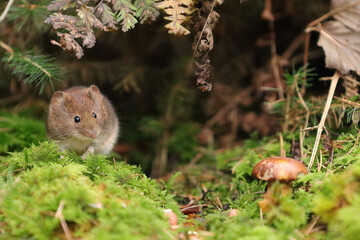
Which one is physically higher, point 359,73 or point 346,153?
point 359,73

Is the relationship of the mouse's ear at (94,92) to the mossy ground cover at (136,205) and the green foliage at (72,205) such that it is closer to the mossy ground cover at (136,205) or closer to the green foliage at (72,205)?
the mossy ground cover at (136,205)

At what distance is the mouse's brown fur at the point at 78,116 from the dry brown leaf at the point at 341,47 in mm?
2494

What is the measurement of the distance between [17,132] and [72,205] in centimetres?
219

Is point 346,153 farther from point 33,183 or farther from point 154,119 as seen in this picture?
point 154,119

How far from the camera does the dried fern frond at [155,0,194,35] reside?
2918mm

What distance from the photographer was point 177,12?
3033 mm

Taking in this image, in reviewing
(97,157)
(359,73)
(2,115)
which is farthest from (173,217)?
(2,115)

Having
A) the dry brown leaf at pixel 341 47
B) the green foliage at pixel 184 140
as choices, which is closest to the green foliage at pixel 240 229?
the dry brown leaf at pixel 341 47

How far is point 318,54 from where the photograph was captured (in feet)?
16.5

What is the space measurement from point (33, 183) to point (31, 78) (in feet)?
4.23

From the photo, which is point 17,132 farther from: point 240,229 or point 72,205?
point 240,229

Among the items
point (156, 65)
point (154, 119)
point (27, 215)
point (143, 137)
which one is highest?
point (156, 65)

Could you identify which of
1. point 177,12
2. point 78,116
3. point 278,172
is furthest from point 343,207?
point 78,116

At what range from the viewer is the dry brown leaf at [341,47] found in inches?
141
